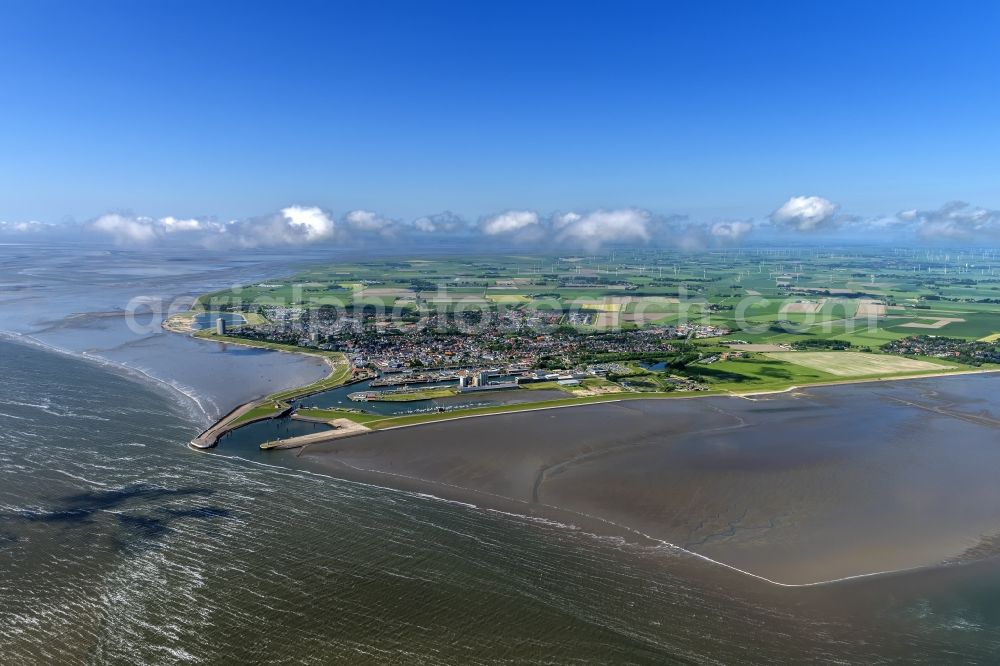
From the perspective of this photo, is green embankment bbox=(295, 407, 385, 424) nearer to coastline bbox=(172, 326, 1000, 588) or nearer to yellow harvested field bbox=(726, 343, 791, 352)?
coastline bbox=(172, 326, 1000, 588)

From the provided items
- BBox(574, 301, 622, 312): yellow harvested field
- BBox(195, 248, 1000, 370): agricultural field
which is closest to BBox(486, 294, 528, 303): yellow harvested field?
BBox(195, 248, 1000, 370): agricultural field

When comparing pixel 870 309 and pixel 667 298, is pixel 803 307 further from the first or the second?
pixel 667 298

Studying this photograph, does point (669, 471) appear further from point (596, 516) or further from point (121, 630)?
point (121, 630)

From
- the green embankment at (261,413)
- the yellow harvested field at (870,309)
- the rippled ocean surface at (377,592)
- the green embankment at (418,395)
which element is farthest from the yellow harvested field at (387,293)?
the rippled ocean surface at (377,592)

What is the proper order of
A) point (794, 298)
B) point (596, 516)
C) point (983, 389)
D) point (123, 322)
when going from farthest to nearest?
point (794, 298) < point (123, 322) < point (983, 389) < point (596, 516)

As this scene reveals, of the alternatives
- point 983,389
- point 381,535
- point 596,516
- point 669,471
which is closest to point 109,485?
point 381,535

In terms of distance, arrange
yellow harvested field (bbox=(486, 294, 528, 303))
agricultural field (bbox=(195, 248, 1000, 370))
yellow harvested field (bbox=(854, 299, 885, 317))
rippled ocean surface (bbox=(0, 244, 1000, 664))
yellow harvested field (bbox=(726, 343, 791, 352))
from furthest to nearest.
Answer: yellow harvested field (bbox=(486, 294, 528, 303))
yellow harvested field (bbox=(854, 299, 885, 317))
agricultural field (bbox=(195, 248, 1000, 370))
yellow harvested field (bbox=(726, 343, 791, 352))
rippled ocean surface (bbox=(0, 244, 1000, 664))

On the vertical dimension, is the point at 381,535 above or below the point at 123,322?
below
